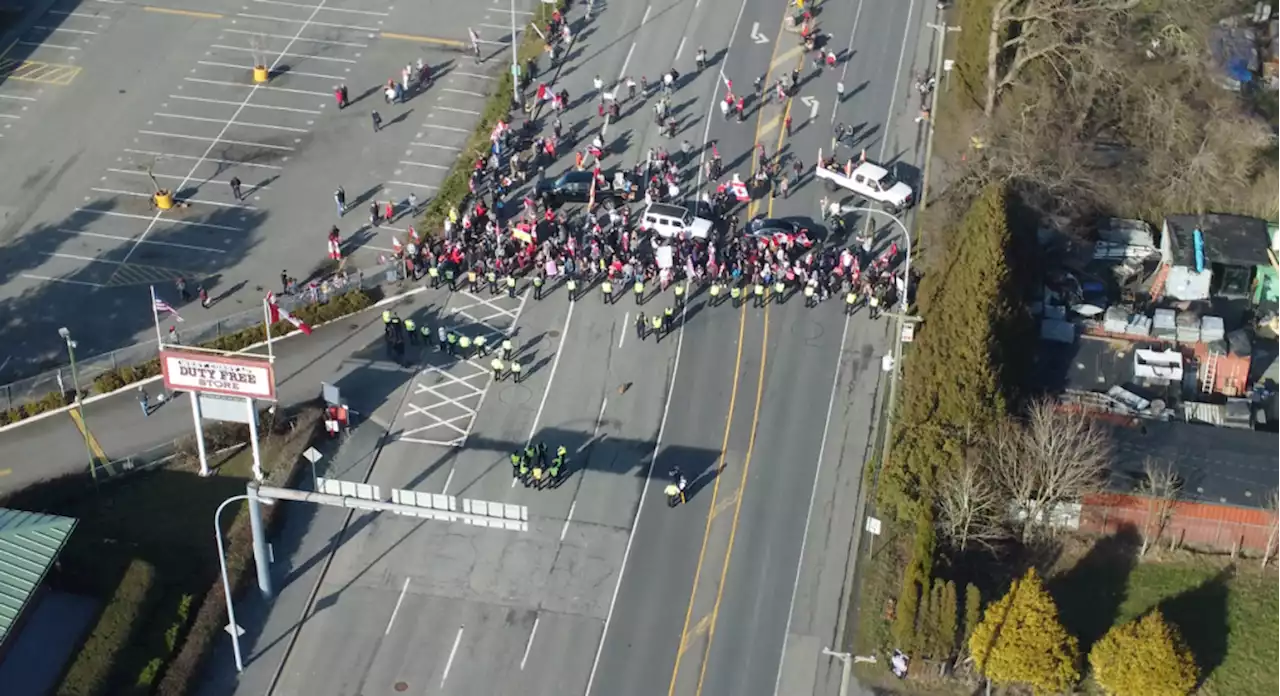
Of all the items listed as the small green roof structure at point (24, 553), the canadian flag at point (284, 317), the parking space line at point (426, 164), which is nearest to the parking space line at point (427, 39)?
the parking space line at point (426, 164)

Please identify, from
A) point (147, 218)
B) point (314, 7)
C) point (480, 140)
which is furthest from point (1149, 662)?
point (314, 7)

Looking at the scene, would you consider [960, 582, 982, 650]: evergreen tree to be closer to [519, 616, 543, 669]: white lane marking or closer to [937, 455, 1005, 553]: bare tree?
[937, 455, 1005, 553]: bare tree

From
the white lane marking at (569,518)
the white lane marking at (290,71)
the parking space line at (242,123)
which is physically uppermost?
the white lane marking at (290,71)

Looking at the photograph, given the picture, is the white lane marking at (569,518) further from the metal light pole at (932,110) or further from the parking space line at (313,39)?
the parking space line at (313,39)

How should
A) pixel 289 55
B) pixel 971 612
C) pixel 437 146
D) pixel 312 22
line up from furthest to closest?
pixel 312 22 → pixel 289 55 → pixel 437 146 → pixel 971 612

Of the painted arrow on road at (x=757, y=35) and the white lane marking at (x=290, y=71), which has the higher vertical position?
the painted arrow on road at (x=757, y=35)

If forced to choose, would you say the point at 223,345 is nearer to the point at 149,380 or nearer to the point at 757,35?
the point at 149,380
